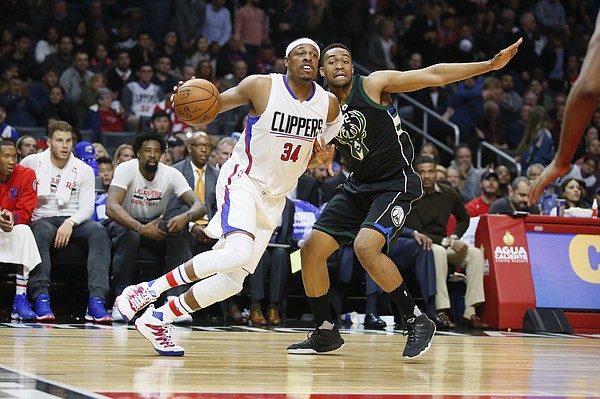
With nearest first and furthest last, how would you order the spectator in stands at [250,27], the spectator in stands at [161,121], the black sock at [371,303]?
the black sock at [371,303]
the spectator in stands at [161,121]
the spectator in stands at [250,27]

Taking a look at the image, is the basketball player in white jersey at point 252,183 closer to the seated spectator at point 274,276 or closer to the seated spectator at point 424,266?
the seated spectator at point 274,276

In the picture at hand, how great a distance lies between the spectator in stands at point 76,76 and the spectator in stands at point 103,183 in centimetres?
275

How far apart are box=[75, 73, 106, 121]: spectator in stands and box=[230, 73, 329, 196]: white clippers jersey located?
713 cm

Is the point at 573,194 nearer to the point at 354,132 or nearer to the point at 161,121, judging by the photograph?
the point at 161,121

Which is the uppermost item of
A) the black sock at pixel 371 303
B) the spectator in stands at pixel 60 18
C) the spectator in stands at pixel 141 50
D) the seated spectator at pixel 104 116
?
the spectator in stands at pixel 60 18

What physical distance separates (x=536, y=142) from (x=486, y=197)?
2774 mm

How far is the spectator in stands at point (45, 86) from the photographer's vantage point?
1220 centimetres

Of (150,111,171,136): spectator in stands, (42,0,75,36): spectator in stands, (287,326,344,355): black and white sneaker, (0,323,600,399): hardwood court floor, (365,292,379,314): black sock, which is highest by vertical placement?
(42,0,75,36): spectator in stands

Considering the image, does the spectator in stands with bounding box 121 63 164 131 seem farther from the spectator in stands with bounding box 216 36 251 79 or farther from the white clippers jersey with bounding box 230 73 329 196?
the white clippers jersey with bounding box 230 73 329 196

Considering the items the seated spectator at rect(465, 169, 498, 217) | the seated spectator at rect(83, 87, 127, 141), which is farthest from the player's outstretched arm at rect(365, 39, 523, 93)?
the seated spectator at rect(83, 87, 127, 141)

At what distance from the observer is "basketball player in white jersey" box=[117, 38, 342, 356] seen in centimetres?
542

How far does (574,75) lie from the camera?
651 inches

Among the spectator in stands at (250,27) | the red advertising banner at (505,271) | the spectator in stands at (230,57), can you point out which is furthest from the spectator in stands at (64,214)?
the spectator in stands at (250,27)

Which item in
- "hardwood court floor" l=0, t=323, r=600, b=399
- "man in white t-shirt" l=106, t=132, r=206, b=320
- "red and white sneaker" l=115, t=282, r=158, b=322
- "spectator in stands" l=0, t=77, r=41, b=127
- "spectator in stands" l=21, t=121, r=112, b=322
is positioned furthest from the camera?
"spectator in stands" l=0, t=77, r=41, b=127
